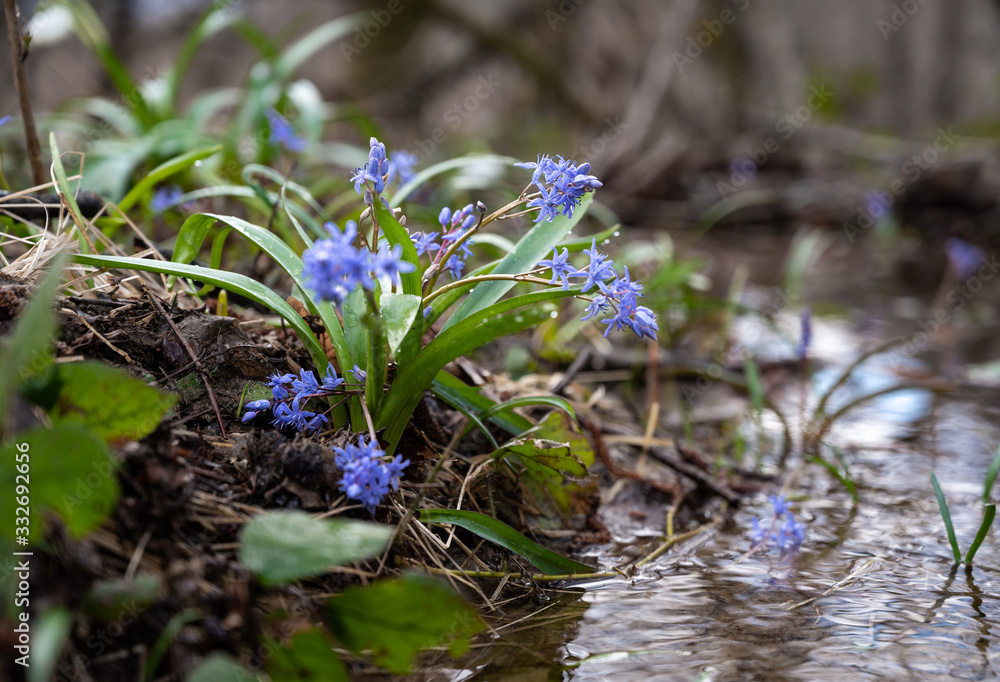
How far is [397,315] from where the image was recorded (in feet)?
3.67

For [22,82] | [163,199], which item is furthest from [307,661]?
[163,199]

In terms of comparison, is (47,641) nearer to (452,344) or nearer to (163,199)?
(452,344)

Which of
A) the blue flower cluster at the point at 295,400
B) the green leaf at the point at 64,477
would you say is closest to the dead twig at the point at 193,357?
the blue flower cluster at the point at 295,400

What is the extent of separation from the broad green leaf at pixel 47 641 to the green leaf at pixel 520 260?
0.81 meters

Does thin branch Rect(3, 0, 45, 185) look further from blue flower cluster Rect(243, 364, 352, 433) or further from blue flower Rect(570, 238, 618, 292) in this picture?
blue flower Rect(570, 238, 618, 292)

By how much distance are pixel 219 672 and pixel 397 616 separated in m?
0.22

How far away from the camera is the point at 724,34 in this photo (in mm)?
8000

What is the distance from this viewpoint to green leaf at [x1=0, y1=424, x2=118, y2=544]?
843 mm

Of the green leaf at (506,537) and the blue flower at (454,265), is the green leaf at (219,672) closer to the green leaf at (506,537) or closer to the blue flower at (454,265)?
the green leaf at (506,537)

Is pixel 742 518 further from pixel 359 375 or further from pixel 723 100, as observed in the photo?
pixel 723 100

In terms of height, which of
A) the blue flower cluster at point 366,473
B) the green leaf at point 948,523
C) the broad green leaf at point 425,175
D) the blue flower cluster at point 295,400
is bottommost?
the green leaf at point 948,523

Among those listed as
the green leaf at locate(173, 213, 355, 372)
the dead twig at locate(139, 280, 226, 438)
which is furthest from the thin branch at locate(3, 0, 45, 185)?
the dead twig at locate(139, 280, 226, 438)

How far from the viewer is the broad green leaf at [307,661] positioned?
87 centimetres

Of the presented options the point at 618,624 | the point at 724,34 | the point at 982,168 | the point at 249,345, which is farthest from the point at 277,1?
the point at 618,624
